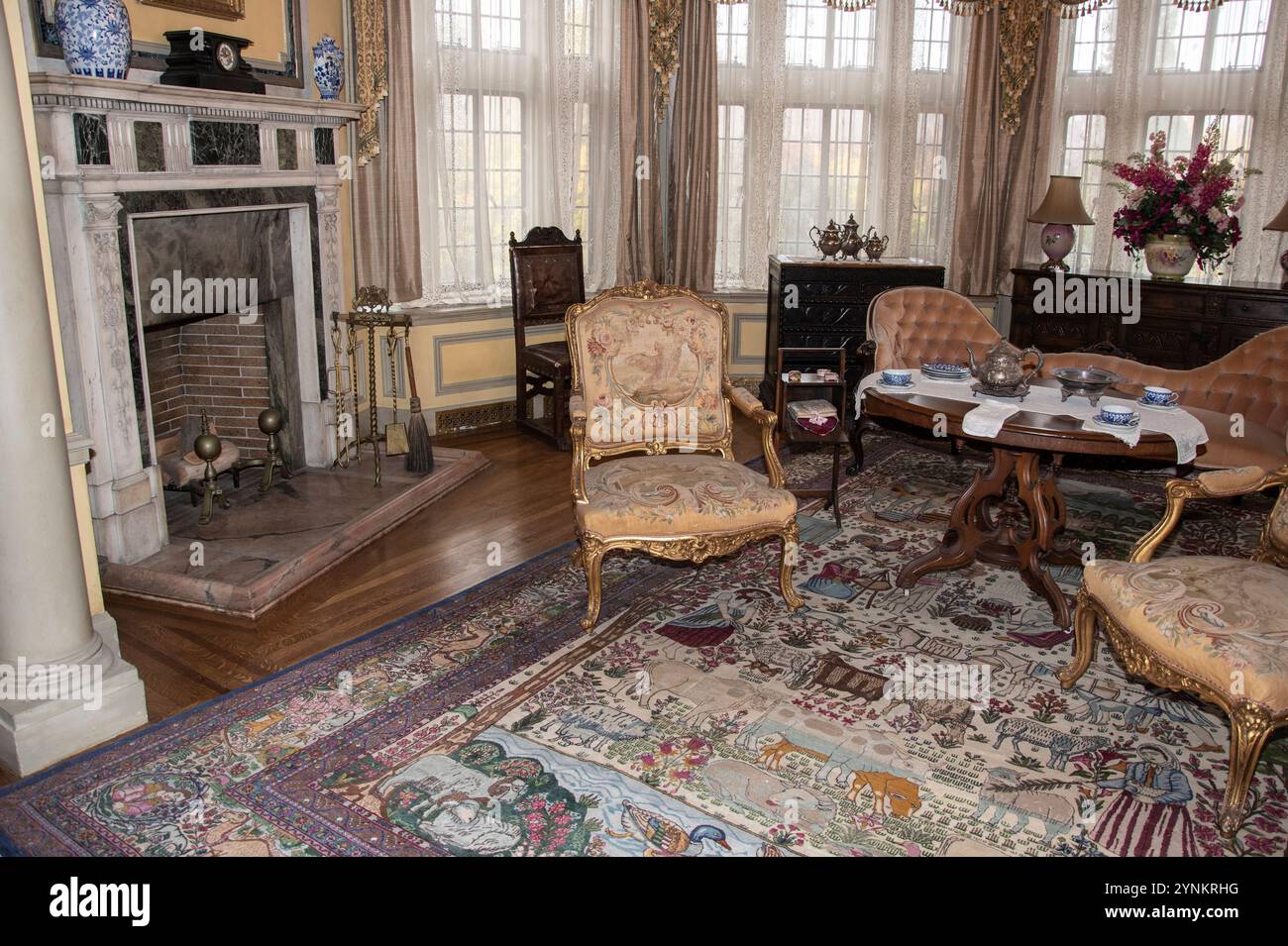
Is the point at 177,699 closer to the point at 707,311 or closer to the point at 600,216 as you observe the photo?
the point at 707,311

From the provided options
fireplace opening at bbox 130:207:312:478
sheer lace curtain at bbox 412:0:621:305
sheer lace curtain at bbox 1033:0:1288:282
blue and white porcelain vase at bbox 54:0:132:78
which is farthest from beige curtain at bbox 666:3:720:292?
blue and white porcelain vase at bbox 54:0:132:78

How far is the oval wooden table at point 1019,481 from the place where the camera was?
11.8 ft

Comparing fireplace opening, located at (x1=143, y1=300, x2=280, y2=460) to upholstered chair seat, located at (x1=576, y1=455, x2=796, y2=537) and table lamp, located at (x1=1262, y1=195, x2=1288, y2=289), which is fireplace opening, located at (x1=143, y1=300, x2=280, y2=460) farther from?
table lamp, located at (x1=1262, y1=195, x2=1288, y2=289)

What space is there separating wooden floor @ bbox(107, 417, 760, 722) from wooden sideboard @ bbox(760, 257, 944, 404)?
1928 mm

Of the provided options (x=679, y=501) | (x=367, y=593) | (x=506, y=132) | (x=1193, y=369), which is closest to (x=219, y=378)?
(x=367, y=593)

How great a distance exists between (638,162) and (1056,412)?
12.4 feet

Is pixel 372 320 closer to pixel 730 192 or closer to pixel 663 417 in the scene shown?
pixel 663 417

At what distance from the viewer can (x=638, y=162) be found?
6.76 m

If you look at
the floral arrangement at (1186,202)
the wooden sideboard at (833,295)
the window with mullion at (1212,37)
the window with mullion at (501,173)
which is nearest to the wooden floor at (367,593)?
the window with mullion at (501,173)

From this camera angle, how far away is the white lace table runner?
142 inches

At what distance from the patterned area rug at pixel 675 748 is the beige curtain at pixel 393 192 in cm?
263

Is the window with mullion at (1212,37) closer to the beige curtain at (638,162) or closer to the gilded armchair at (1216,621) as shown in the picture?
the beige curtain at (638,162)

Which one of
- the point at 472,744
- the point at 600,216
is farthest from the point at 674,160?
the point at 472,744

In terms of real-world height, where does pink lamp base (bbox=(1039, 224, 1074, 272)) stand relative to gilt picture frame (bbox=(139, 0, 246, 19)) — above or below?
below
